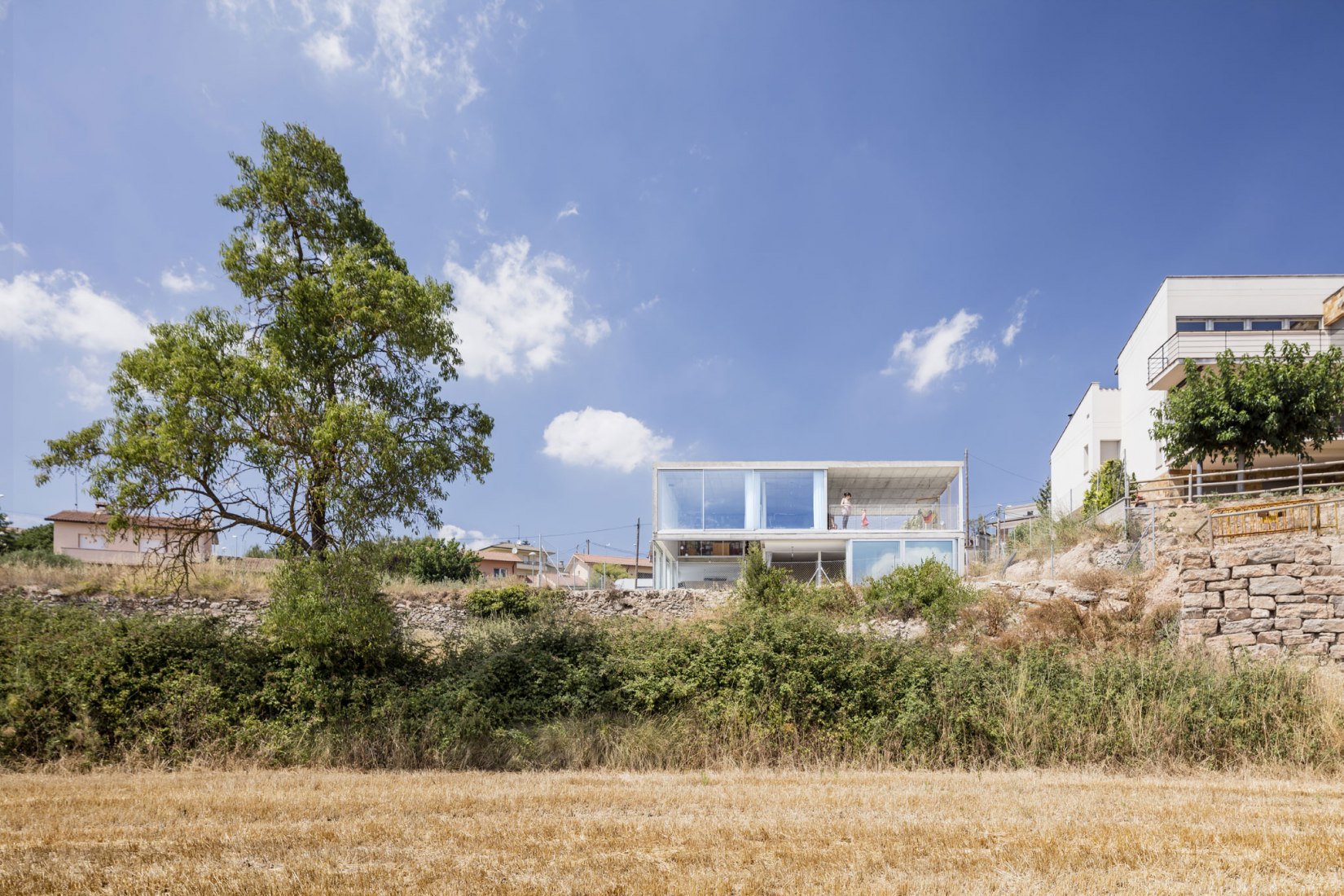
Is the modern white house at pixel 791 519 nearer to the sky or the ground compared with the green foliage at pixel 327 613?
nearer to the sky

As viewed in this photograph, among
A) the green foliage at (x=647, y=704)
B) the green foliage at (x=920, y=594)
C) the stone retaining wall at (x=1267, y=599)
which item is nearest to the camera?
the green foliage at (x=647, y=704)

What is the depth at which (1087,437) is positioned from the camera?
30.4 meters

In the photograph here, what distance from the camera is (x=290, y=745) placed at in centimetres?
787

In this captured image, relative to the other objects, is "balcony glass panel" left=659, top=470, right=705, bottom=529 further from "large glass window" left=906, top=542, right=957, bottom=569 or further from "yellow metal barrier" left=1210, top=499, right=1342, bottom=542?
"yellow metal barrier" left=1210, top=499, right=1342, bottom=542

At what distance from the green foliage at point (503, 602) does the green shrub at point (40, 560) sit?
9.54m

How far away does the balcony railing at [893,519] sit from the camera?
2420 cm

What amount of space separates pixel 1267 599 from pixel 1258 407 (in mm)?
11279

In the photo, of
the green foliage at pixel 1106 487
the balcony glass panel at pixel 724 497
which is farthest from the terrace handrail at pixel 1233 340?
the balcony glass panel at pixel 724 497

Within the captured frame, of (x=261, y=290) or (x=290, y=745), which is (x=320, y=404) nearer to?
(x=261, y=290)

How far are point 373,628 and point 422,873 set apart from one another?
487cm

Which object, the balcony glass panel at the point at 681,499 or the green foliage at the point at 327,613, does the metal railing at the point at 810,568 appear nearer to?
the balcony glass panel at the point at 681,499

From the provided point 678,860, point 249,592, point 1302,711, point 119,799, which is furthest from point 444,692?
point 249,592

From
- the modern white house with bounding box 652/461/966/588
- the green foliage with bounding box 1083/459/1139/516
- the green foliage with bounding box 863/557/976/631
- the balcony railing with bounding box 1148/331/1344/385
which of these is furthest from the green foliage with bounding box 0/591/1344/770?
the balcony railing with bounding box 1148/331/1344/385

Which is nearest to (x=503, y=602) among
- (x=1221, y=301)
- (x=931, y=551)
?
(x=931, y=551)
